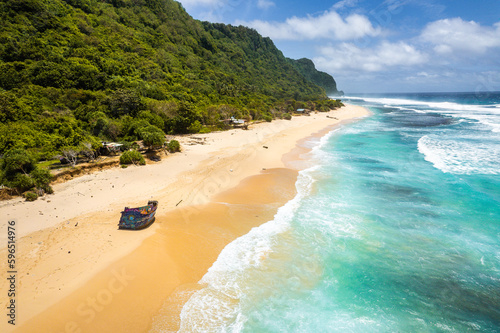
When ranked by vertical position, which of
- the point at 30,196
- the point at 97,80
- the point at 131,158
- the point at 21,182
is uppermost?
the point at 97,80

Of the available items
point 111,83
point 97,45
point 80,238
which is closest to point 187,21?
point 97,45

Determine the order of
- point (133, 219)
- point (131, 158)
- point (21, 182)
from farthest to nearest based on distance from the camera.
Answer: point (131, 158) → point (21, 182) → point (133, 219)

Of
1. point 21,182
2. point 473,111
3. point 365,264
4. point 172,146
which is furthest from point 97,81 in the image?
point 473,111

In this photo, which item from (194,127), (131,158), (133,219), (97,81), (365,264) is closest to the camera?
(365,264)

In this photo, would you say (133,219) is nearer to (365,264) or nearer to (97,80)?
(365,264)

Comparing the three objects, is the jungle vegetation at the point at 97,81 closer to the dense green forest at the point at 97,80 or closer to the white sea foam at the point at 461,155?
the dense green forest at the point at 97,80

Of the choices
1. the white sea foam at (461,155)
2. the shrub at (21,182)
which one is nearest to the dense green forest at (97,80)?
the shrub at (21,182)
